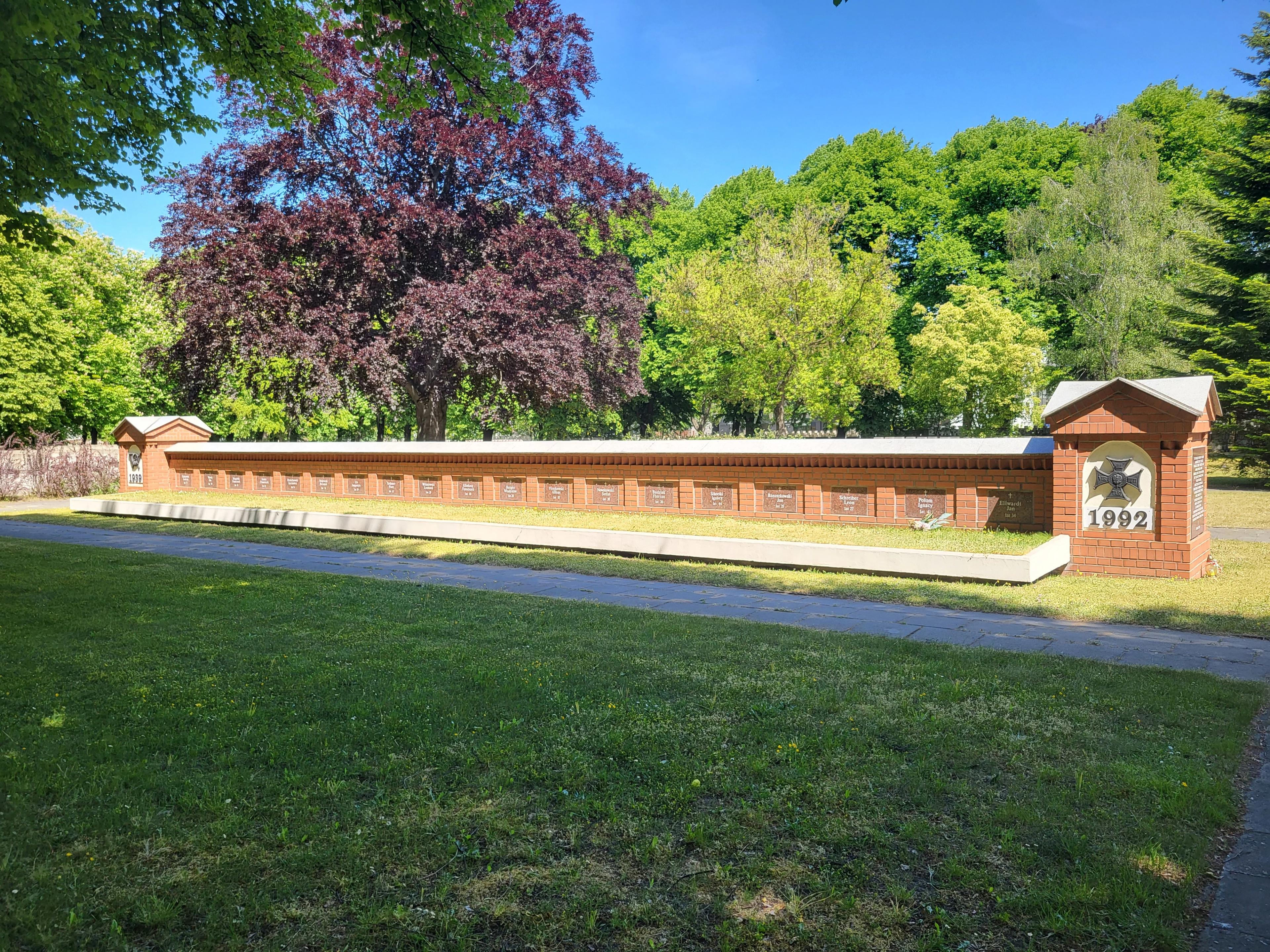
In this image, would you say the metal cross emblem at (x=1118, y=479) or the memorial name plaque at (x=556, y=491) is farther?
the memorial name plaque at (x=556, y=491)

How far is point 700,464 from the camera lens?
1602cm

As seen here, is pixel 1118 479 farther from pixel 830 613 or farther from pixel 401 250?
pixel 401 250

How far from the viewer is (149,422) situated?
24203 mm

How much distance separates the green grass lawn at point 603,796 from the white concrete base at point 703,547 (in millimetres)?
3863

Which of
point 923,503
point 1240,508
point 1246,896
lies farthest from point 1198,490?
point 1240,508

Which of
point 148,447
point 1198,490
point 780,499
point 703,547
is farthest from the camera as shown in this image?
point 148,447

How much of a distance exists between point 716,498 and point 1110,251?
27491 mm

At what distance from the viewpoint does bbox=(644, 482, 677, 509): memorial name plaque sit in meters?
16.5

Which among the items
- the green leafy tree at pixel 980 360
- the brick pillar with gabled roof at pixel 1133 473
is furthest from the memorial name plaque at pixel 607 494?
the green leafy tree at pixel 980 360

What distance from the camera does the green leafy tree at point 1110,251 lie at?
33031mm

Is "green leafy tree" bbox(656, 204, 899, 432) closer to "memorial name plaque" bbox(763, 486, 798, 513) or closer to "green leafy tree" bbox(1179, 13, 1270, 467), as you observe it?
"green leafy tree" bbox(1179, 13, 1270, 467)

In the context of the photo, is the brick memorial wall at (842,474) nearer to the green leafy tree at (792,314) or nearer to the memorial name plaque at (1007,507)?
the memorial name plaque at (1007,507)

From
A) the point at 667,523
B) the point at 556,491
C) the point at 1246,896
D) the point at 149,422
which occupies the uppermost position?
the point at 149,422

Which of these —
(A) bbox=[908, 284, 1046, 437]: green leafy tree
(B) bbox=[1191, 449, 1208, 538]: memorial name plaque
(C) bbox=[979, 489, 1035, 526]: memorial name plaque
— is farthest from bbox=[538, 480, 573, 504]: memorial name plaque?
(A) bbox=[908, 284, 1046, 437]: green leafy tree
